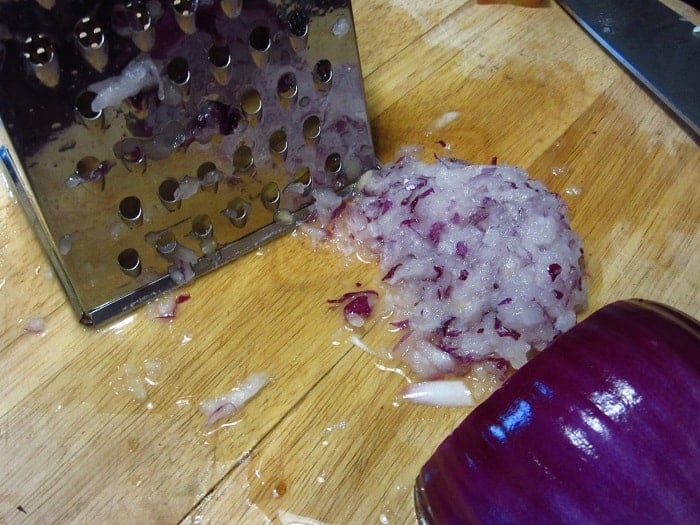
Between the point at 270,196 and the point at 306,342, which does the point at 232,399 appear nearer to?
the point at 306,342

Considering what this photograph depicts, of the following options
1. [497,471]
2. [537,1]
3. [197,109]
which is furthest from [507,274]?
[537,1]

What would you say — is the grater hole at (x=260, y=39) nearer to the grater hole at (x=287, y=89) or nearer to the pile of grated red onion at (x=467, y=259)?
the grater hole at (x=287, y=89)

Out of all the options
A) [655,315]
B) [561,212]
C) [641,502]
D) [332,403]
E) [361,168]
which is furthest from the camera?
[361,168]

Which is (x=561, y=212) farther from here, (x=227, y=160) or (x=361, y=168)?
(x=227, y=160)

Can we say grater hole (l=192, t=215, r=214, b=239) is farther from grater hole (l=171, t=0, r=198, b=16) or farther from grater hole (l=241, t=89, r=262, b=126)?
grater hole (l=171, t=0, r=198, b=16)

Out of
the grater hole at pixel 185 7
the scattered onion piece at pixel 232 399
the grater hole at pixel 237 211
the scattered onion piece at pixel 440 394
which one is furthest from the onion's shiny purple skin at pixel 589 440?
the grater hole at pixel 185 7
